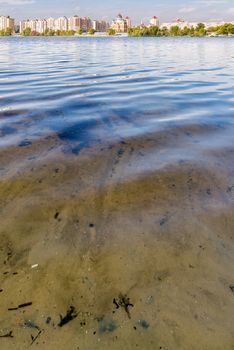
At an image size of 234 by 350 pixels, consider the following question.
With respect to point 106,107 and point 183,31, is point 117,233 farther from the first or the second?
point 183,31

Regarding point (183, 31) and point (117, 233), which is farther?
point (183, 31)

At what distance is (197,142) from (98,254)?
2974 mm

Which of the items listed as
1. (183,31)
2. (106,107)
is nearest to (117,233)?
(106,107)

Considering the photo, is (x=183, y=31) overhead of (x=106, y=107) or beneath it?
overhead

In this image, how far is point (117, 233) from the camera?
2504 millimetres

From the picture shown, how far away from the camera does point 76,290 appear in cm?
195

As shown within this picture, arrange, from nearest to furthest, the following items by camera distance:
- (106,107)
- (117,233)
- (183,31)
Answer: (117,233) → (106,107) → (183,31)

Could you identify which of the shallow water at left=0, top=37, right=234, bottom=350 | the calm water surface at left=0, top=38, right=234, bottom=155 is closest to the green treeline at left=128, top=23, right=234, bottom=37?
the calm water surface at left=0, top=38, right=234, bottom=155

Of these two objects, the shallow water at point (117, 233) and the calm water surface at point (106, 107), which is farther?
the calm water surface at point (106, 107)

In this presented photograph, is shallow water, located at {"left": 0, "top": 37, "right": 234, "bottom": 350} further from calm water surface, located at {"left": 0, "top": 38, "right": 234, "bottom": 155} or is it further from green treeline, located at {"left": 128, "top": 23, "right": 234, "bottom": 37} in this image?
green treeline, located at {"left": 128, "top": 23, "right": 234, "bottom": 37}

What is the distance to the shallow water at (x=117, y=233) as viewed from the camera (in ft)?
5.64

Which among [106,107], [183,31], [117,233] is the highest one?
[183,31]

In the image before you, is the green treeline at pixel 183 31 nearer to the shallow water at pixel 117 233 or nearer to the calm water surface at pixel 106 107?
the calm water surface at pixel 106 107

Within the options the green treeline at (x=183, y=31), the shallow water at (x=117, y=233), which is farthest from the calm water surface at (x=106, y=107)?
the green treeline at (x=183, y=31)
